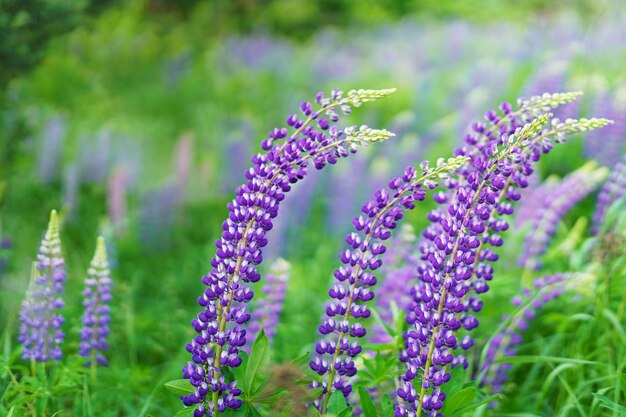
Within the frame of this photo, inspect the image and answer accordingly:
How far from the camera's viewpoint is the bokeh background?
173 inches

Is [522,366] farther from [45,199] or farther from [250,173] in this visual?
[45,199]

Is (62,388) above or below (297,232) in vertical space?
below

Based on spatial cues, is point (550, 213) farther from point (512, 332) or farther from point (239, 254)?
point (239, 254)

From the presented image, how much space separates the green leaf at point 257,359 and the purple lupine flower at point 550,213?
1876 millimetres

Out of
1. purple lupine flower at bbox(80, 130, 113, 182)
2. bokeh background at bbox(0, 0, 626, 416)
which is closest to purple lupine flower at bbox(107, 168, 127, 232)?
bokeh background at bbox(0, 0, 626, 416)

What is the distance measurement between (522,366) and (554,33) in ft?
19.7

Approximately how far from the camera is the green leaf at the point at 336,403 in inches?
94.1

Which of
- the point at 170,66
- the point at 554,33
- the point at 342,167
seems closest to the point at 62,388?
the point at 342,167

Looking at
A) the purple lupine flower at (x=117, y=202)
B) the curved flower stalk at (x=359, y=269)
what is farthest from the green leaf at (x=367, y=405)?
the purple lupine flower at (x=117, y=202)

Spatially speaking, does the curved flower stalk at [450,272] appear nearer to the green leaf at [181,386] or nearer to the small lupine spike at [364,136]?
the small lupine spike at [364,136]

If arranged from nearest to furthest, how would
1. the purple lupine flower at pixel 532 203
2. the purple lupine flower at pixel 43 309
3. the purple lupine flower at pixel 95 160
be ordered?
the purple lupine flower at pixel 43 309
the purple lupine flower at pixel 532 203
the purple lupine flower at pixel 95 160

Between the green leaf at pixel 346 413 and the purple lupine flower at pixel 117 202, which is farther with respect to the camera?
the purple lupine flower at pixel 117 202

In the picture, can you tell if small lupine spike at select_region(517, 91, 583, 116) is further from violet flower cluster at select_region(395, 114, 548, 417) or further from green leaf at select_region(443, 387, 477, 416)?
green leaf at select_region(443, 387, 477, 416)

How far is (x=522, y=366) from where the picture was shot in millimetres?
3789
